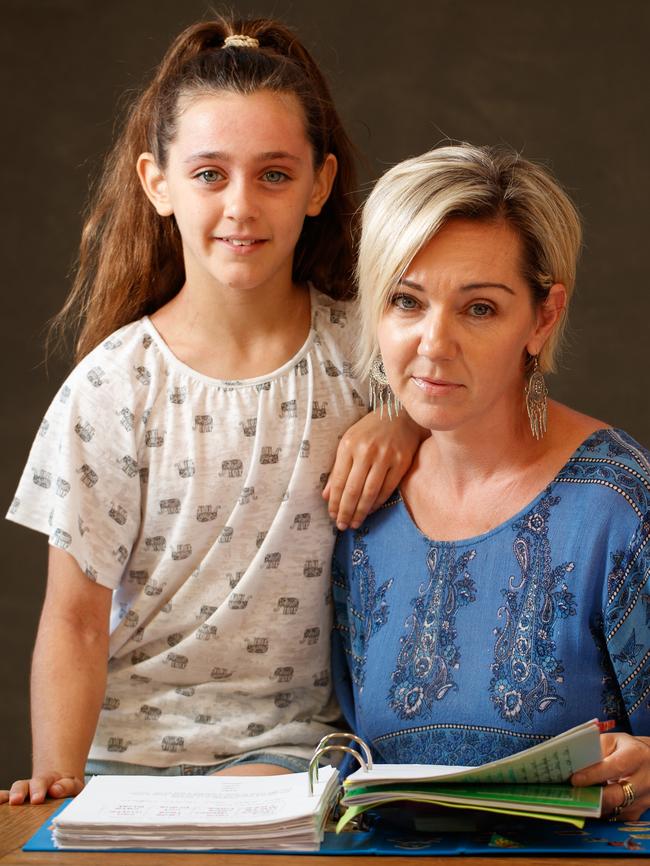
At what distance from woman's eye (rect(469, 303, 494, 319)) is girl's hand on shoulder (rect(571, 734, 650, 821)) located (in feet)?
2.18

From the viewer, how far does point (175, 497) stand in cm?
242

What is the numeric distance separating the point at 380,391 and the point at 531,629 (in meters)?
0.52

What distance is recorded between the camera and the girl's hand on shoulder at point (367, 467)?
2354 mm

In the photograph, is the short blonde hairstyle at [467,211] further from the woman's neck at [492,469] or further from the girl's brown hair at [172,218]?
the girl's brown hair at [172,218]

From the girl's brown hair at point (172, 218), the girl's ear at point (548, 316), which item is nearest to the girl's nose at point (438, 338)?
the girl's ear at point (548, 316)

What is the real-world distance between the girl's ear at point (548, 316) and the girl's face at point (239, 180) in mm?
473

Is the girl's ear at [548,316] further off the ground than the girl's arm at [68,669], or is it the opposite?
the girl's ear at [548,316]

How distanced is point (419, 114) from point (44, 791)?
2377mm

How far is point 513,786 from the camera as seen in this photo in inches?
66.0

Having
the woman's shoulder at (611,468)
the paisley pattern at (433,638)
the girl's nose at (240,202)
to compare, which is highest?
the girl's nose at (240,202)

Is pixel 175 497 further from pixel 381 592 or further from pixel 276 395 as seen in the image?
pixel 381 592

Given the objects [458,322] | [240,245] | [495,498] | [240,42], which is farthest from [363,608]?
[240,42]

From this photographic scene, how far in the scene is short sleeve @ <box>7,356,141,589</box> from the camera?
2.39 meters

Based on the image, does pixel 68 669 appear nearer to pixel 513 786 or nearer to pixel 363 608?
pixel 363 608
